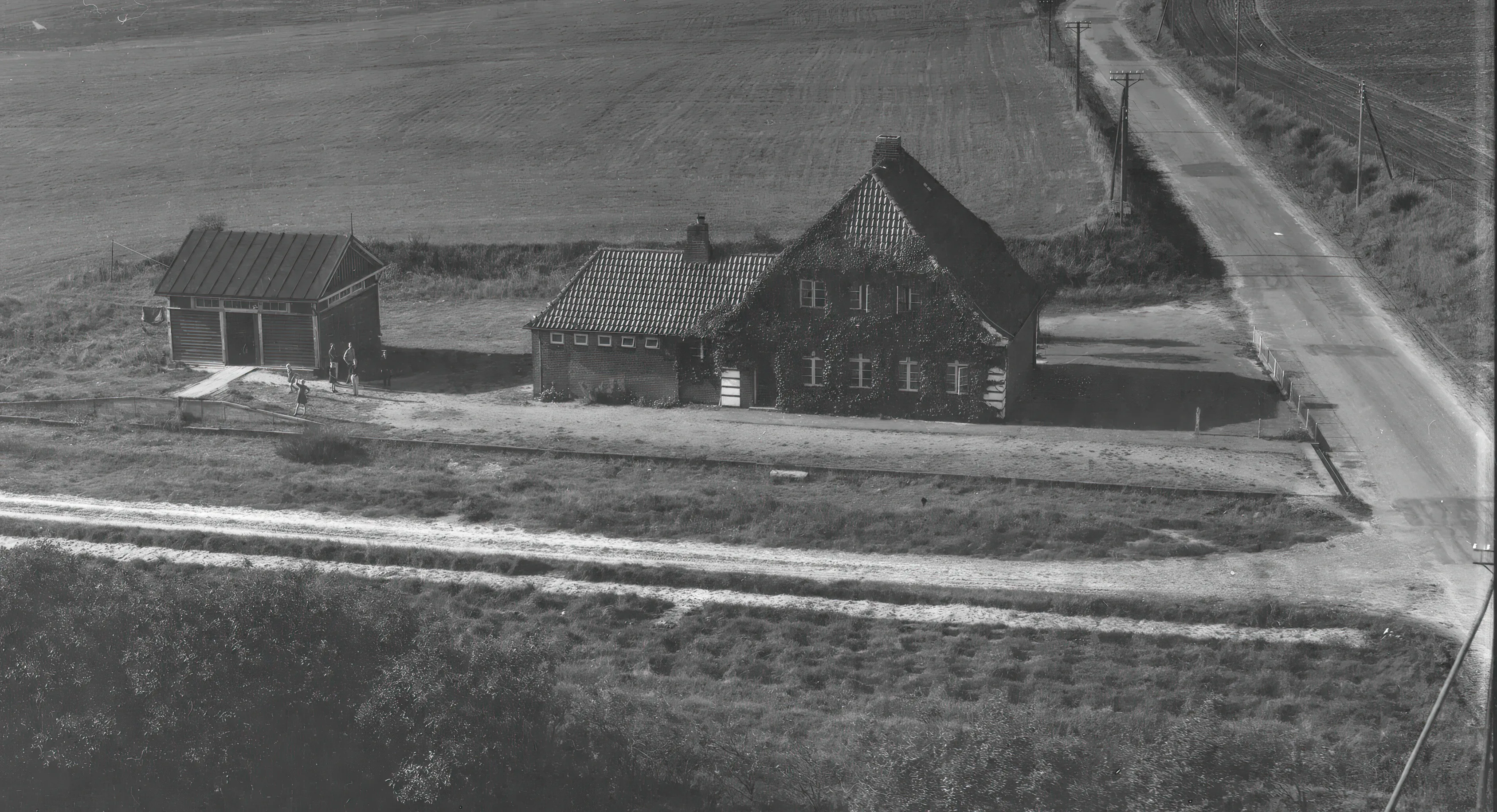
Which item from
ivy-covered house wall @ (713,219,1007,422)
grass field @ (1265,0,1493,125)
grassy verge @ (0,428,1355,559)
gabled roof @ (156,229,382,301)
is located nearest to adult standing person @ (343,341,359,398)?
gabled roof @ (156,229,382,301)

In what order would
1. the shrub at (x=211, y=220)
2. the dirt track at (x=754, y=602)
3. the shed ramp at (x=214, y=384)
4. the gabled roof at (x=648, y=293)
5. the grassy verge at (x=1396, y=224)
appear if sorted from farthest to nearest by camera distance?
the shrub at (x=211, y=220)
the grassy verge at (x=1396, y=224)
the shed ramp at (x=214, y=384)
the gabled roof at (x=648, y=293)
the dirt track at (x=754, y=602)

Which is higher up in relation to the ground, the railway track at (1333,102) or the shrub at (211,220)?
the railway track at (1333,102)

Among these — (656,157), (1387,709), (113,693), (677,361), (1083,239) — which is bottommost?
(1387,709)

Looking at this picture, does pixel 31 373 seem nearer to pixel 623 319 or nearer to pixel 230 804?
pixel 623 319

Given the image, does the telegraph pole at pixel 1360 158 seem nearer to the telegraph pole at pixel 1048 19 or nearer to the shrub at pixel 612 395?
the telegraph pole at pixel 1048 19

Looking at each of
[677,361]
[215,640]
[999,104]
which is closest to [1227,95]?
[999,104]

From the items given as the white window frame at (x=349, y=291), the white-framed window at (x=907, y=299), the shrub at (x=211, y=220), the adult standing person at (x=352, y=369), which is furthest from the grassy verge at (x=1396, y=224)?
the shrub at (x=211, y=220)

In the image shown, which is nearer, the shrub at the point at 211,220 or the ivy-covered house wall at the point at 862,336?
the ivy-covered house wall at the point at 862,336
